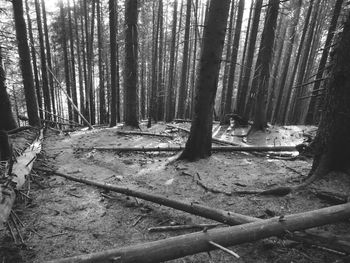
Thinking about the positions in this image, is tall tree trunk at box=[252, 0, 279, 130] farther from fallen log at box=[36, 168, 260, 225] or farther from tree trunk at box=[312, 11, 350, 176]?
fallen log at box=[36, 168, 260, 225]

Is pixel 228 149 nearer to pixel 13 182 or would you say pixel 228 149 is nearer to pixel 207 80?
pixel 207 80

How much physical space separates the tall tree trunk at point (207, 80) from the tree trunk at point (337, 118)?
275cm

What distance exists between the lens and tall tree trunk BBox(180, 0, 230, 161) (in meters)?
5.73

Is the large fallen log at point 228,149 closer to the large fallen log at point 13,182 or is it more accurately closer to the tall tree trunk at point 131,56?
the large fallen log at point 13,182

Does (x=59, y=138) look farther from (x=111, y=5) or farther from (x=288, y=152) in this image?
(x=288, y=152)

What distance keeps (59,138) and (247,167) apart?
859cm

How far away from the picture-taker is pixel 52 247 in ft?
10.3

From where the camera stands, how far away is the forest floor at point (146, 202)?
2920mm

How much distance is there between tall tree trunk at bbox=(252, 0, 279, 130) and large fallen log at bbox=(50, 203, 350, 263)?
7.89 m

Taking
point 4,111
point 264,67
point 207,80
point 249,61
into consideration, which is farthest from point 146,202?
point 249,61

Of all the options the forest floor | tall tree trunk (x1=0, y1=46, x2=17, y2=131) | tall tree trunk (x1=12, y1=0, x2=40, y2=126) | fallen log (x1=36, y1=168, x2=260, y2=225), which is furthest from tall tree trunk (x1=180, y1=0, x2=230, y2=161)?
tall tree trunk (x1=12, y1=0, x2=40, y2=126)

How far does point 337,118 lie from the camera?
3.76 m

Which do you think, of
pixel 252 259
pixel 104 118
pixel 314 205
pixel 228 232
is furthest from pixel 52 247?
pixel 104 118

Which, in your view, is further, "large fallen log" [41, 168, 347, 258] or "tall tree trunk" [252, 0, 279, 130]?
"tall tree trunk" [252, 0, 279, 130]
